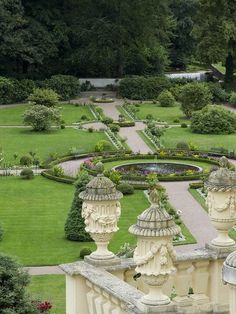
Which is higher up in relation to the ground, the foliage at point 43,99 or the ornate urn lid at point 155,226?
Result: the foliage at point 43,99

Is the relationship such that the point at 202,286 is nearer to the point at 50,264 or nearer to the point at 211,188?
the point at 211,188

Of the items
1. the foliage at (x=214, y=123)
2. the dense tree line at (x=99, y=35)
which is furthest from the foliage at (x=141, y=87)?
the foliage at (x=214, y=123)

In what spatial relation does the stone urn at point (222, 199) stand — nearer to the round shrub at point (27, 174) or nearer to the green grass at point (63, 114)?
the round shrub at point (27, 174)

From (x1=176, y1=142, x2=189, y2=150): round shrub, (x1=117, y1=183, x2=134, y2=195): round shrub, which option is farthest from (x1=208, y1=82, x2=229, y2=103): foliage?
(x1=117, y1=183, x2=134, y2=195): round shrub

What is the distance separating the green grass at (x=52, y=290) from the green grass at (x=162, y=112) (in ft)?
131

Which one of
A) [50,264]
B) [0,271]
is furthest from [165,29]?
[0,271]

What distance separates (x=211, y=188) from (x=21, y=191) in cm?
2884

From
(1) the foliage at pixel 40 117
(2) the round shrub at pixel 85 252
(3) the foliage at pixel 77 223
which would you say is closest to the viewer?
(2) the round shrub at pixel 85 252

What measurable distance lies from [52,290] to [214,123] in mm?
37115

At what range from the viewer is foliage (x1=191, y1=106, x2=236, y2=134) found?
58.4m

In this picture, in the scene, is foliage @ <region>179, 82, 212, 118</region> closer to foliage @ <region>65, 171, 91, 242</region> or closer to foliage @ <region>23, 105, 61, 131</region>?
foliage @ <region>23, 105, 61, 131</region>

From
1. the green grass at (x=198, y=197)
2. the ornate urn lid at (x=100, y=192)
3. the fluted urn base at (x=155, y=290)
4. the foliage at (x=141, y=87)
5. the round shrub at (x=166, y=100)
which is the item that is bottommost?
the green grass at (x=198, y=197)

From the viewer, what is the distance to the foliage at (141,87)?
77450 mm

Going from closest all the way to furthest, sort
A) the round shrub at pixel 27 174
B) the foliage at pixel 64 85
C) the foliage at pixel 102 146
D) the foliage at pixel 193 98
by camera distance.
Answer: the round shrub at pixel 27 174 → the foliage at pixel 102 146 → the foliage at pixel 193 98 → the foliage at pixel 64 85
